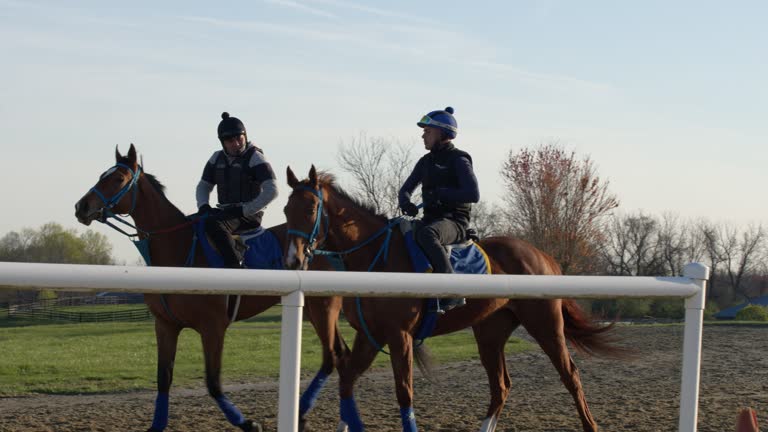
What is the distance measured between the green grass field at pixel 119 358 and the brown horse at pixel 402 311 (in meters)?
5.24

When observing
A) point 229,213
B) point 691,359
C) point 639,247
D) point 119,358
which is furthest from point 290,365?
point 639,247

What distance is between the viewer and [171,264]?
258 inches

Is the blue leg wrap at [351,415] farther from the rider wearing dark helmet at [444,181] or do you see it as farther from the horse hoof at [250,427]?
the rider wearing dark helmet at [444,181]

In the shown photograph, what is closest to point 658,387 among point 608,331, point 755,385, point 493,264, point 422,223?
point 755,385

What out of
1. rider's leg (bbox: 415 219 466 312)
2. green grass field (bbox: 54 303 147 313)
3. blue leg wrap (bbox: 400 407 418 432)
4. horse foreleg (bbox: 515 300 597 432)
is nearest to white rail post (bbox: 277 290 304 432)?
blue leg wrap (bbox: 400 407 418 432)

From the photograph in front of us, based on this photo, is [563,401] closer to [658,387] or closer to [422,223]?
[658,387]

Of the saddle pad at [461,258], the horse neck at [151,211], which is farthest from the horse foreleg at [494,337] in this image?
the horse neck at [151,211]

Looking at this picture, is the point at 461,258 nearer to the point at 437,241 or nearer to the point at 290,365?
the point at 437,241

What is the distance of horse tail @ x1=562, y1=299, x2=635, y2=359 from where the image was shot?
21.9ft

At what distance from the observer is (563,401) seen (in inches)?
339

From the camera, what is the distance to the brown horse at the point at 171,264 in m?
6.18

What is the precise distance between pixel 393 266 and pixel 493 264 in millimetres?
928

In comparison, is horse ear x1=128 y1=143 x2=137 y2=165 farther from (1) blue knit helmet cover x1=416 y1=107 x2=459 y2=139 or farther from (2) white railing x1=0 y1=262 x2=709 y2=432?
(2) white railing x1=0 y1=262 x2=709 y2=432

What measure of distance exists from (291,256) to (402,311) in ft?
2.68
